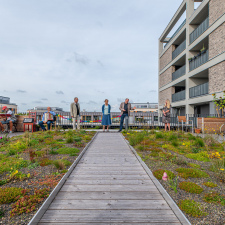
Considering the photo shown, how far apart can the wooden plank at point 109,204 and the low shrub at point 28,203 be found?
0.76 ft

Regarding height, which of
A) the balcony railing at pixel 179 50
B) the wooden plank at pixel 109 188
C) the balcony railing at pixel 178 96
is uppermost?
the balcony railing at pixel 179 50

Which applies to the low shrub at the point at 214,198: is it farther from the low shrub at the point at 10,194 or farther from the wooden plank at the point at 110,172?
the low shrub at the point at 10,194

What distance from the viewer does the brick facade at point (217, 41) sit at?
1291 centimetres

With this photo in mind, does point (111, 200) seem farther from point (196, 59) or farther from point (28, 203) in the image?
point (196, 59)

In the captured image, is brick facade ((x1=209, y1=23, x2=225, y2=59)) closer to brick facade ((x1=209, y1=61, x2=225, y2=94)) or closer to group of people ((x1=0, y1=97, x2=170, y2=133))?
brick facade ((x1=209, y1=61, x2=225, y2=94))

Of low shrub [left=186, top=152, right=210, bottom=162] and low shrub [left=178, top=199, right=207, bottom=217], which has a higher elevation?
low shrub [left=186, top=152, right=210, bottom=162]

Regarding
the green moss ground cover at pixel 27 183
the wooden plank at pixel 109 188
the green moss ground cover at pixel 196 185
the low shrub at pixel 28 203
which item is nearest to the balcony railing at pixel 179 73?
the green moss ground cover at pixel 196 185

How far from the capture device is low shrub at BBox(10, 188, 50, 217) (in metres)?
2.20

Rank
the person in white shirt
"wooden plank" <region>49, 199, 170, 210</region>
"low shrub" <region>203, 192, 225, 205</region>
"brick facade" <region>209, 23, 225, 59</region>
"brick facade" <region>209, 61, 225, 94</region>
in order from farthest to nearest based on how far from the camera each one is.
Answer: "brick facade" <region>209, 23, 225, 59</region>
"brick facade" <region>209, 61, 225, 94</region>
the person in white shirt
"low shrub" <region>203, 192, 225, 205</region>
"wooden plank" <region>49, 199, 170, 210</region>

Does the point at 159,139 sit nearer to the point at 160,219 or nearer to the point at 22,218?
the point at 160,219

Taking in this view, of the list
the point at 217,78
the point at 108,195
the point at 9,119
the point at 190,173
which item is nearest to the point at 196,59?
the point at 217,78

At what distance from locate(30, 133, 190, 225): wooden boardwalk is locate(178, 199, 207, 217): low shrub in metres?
0.12

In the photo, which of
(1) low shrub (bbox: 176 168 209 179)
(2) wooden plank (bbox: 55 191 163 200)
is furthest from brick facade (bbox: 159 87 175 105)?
(2) wooden plank (bbox: 55 191 163 200)

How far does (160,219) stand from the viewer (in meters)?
2.10
